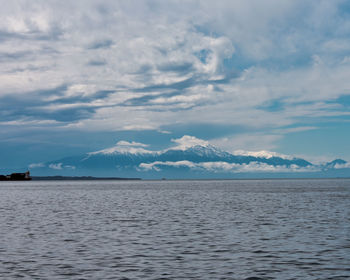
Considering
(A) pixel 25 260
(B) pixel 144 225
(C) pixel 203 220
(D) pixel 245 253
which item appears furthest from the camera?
(C) pixel 203 220

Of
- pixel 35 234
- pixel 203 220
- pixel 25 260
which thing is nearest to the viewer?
pixel 25 260

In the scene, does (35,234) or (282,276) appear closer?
(282,276)

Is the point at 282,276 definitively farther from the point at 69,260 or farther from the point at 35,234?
the point at 35,234

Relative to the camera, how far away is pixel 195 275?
26.3 m

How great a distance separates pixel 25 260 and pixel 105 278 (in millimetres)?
8176

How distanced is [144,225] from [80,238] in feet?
37.5

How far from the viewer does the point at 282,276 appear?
25719 mm

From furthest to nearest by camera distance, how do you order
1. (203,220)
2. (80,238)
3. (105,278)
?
(203,220), (80,238), (105,278)

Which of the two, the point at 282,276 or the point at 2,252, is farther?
the point at 2,252

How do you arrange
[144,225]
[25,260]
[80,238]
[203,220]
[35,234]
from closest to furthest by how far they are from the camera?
1. [25,260]
2. [80,238]
3. [35,234]
4. [144,225]
5. [203,220]

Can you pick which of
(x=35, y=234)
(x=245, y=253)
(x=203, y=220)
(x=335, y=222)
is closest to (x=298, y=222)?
(x=335, y=222)

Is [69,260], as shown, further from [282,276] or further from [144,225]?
[144,225]

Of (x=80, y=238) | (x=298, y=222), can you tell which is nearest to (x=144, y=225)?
(x=80, y=238)

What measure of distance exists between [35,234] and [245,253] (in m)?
21.9
